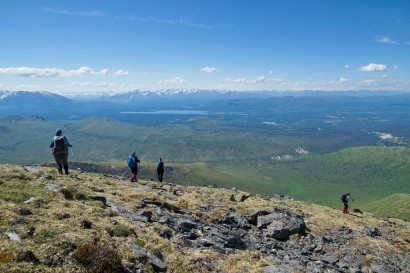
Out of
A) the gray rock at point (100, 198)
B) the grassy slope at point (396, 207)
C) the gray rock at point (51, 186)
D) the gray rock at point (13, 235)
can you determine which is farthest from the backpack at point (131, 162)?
the grassy slope at point (396, 207)

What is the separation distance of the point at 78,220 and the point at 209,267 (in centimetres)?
621

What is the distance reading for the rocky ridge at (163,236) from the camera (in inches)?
474

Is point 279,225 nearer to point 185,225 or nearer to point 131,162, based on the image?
point 185,225

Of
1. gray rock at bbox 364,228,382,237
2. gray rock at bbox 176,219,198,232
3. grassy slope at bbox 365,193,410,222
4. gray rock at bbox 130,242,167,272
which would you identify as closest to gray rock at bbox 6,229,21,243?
gray rock at bbox 130,242,167,272

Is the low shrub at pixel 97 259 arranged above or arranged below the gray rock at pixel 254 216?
above

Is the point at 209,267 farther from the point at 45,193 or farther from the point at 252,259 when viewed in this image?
the point at 45,193

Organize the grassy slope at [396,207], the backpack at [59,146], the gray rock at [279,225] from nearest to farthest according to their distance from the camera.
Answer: the gray rock at [279,225], the backpack at [59,146], the grassy slope at [396,207]

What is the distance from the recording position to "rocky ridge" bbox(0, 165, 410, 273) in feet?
39.5

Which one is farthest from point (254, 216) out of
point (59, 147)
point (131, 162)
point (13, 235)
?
point (13, 235)

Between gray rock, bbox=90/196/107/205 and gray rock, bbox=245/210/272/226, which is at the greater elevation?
gray rock, bbox=90/196/107/205

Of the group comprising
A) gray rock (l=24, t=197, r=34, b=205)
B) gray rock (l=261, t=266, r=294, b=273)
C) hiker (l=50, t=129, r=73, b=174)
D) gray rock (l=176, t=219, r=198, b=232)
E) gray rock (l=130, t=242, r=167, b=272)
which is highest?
hiker (l=50, t=129, r=73, b=174)

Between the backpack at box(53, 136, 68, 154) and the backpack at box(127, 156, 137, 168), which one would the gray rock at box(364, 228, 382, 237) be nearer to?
the backpack at box(127, 156, 137, 168)

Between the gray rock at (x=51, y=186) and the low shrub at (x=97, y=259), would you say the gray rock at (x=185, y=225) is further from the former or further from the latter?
the gray rock at (x=51, y=186)

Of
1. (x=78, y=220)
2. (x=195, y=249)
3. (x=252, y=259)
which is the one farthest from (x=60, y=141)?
(x=252, y=259)
